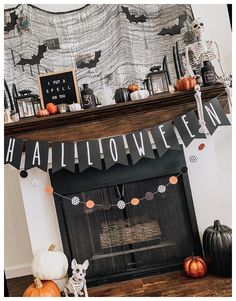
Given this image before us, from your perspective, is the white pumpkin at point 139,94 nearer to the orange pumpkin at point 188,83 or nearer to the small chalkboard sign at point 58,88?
the orange pumpkin at point 188,83

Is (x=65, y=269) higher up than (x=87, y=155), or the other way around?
(x=87, y=155)

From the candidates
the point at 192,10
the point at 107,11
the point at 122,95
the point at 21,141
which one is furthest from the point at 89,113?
the point at 192,10

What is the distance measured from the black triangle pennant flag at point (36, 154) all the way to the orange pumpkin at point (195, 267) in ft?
3.64

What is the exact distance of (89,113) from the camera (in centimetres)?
217

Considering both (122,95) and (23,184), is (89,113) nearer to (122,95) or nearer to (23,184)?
(122,95)

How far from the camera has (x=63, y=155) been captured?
84.6 inches

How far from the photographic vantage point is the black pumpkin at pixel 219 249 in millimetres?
2129

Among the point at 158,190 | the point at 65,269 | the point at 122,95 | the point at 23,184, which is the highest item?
the point at 122,95

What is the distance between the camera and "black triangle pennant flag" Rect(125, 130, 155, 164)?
2.13 metres

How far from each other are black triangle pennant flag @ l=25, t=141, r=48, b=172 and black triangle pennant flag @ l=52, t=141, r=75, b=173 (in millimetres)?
56

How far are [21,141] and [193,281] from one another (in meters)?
1.42

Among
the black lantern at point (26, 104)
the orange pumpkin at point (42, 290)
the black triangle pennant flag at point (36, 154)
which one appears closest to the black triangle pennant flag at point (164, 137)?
the black triangle pennant flag at point (36, 154)

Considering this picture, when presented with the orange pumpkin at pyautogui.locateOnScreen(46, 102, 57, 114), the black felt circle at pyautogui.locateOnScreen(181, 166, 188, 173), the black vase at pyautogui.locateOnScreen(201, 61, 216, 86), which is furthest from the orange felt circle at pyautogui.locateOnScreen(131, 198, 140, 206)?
the black vase at pyautogui.locateOnScreen(201, 61, 216, 86)

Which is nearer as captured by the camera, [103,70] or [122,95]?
[122,95]
